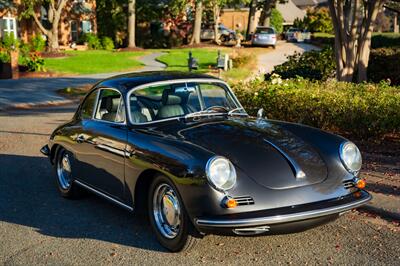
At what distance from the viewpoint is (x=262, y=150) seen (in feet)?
14.9

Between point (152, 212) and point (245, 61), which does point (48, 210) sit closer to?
point (152, 212)

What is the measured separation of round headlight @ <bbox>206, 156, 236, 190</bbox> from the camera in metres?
4.18

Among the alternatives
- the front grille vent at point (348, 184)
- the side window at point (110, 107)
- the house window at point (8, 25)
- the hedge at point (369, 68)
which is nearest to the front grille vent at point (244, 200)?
the front grille vent at point (348, 184)

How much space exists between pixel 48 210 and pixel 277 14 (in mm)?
58853

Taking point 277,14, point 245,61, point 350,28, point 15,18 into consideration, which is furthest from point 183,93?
point 277,14

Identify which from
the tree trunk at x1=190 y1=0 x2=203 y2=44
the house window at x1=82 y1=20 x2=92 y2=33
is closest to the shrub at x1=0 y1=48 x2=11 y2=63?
the tree trunk at x1=190 y1=0 x2=203 y2=44

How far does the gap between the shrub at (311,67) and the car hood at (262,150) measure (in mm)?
10155

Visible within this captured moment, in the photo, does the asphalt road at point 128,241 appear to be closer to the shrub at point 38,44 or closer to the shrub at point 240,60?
the shrub at point 240,60

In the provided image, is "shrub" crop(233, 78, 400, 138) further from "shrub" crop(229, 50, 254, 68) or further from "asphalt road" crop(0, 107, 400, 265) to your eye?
"shrub" crop(229, 50, 254, 68)

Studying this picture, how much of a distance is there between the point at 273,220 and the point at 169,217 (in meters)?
1.00

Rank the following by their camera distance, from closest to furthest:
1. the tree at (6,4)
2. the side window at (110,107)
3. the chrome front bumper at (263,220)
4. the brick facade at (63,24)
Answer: the chrome front bumper at (263,220)
the side window at (110,107)
the tree at (6,4)
the brick facade at (63,24)

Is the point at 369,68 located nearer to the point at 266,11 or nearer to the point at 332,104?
the point at 332,104

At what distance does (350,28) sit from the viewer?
12945mm

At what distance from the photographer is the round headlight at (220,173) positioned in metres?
4.18
